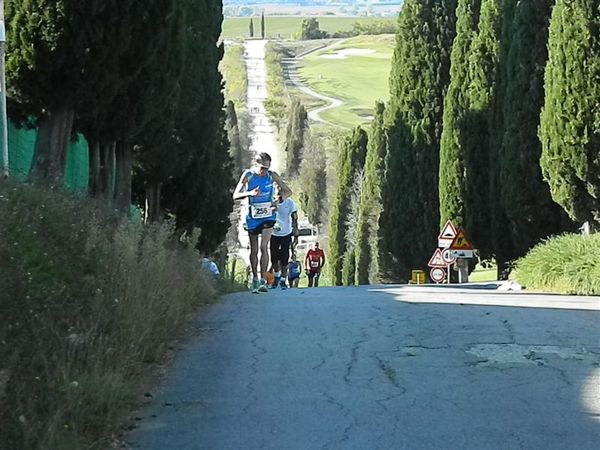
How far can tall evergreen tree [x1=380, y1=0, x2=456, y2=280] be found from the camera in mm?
38000

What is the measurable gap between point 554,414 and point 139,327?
10.4 ft

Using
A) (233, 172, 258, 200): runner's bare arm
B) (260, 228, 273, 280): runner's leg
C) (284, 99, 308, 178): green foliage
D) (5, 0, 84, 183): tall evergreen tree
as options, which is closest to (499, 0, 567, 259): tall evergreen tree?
(260, 228, 273, 280): runner's leg

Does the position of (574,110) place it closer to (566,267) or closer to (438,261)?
(566,267)

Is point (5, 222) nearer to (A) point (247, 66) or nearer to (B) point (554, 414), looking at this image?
(B) point (554, 414)

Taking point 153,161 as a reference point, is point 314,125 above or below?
above

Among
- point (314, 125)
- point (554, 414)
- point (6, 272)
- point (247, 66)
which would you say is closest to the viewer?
point (6, 272)

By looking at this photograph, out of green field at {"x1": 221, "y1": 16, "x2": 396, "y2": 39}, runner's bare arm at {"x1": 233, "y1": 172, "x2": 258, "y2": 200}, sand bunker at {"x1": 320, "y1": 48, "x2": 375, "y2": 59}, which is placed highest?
green field at {"x1": 221, "y1": 16, "x2": 396, "y2": 39}

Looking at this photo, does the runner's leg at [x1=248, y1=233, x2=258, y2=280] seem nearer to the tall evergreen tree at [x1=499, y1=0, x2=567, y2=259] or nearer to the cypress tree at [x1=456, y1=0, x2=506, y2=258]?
the tall evergreen tree at [x1=499, y1=0, x2=567, y2=259]

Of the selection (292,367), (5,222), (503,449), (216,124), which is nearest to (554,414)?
(503,449)

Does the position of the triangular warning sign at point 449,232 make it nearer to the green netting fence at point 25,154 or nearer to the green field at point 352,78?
the green netting fence at point 25,154

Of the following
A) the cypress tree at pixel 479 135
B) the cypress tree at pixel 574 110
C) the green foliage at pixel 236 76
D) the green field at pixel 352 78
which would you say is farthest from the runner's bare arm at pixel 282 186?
the green foliage at pixel 236 76

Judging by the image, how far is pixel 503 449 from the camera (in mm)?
6578

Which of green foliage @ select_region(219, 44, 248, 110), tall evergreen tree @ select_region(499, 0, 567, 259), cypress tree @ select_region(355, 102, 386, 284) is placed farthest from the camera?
green foliage @ select_region(219, 44, 248, 110)

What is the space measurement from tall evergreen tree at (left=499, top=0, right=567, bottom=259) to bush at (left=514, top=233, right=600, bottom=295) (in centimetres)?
728
